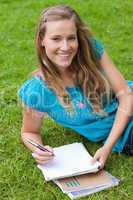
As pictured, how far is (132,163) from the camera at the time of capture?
3.27 metres

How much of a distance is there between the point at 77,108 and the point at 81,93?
10 cm

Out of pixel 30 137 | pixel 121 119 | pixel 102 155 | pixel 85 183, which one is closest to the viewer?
pixel 85 183

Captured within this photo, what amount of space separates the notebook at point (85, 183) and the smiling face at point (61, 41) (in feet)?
2.26

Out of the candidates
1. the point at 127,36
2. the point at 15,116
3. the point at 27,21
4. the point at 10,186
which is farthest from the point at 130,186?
the point at 27,21

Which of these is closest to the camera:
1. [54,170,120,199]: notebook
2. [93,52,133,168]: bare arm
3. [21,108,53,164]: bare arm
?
[54,170,120,199]: notebook

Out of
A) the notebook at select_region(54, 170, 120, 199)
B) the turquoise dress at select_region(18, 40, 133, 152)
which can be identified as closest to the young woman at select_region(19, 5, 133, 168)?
the turquoise dress at select_region(18, 40, 133, 152)

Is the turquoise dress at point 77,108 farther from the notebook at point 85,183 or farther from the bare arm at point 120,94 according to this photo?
the notebook at point 85,183

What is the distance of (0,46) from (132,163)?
8.65 feet

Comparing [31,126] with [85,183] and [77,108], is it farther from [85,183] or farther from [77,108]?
[85,183]

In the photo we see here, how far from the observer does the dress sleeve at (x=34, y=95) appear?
10.8 ft

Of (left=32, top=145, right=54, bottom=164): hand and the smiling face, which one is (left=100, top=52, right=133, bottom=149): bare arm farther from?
(left=32, top=145, right=54, bottom=164): hand

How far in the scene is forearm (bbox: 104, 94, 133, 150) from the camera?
3.22 m

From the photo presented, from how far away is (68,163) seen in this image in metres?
3.18

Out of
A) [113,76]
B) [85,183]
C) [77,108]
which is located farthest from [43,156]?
[113,76]
